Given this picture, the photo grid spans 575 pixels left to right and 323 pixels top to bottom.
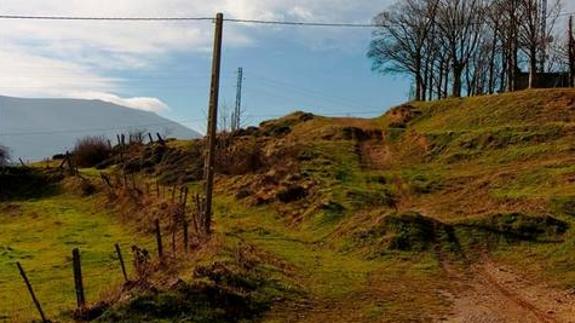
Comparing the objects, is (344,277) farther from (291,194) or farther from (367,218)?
(291,194)

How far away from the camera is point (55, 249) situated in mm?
29812

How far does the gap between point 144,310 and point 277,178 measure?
2241 cm

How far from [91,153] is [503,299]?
49823 millimetres

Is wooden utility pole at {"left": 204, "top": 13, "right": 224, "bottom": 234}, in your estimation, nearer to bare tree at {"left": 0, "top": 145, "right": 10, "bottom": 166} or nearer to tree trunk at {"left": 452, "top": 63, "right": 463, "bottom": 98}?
bare tree at {"left": 0, "top": 145, "right": 10, "bottom": 166}

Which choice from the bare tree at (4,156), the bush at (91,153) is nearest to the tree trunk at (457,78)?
the bush at (91,153)

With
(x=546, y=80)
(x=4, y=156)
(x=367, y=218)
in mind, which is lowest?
(x=367, y=218)

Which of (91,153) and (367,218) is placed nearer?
(367,218)

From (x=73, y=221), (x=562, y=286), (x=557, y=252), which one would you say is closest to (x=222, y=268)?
(x=562, y=286)

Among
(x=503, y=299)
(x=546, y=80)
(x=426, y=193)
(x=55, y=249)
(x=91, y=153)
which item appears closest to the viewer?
(x=503, y=299)

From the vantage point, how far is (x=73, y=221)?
36219mm

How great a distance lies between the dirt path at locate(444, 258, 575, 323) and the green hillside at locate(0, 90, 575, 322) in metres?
0.05

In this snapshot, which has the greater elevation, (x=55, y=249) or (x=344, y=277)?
(x=344, y=277)

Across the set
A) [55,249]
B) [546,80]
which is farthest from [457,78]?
[55,249]

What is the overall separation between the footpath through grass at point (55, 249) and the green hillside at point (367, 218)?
38cm
